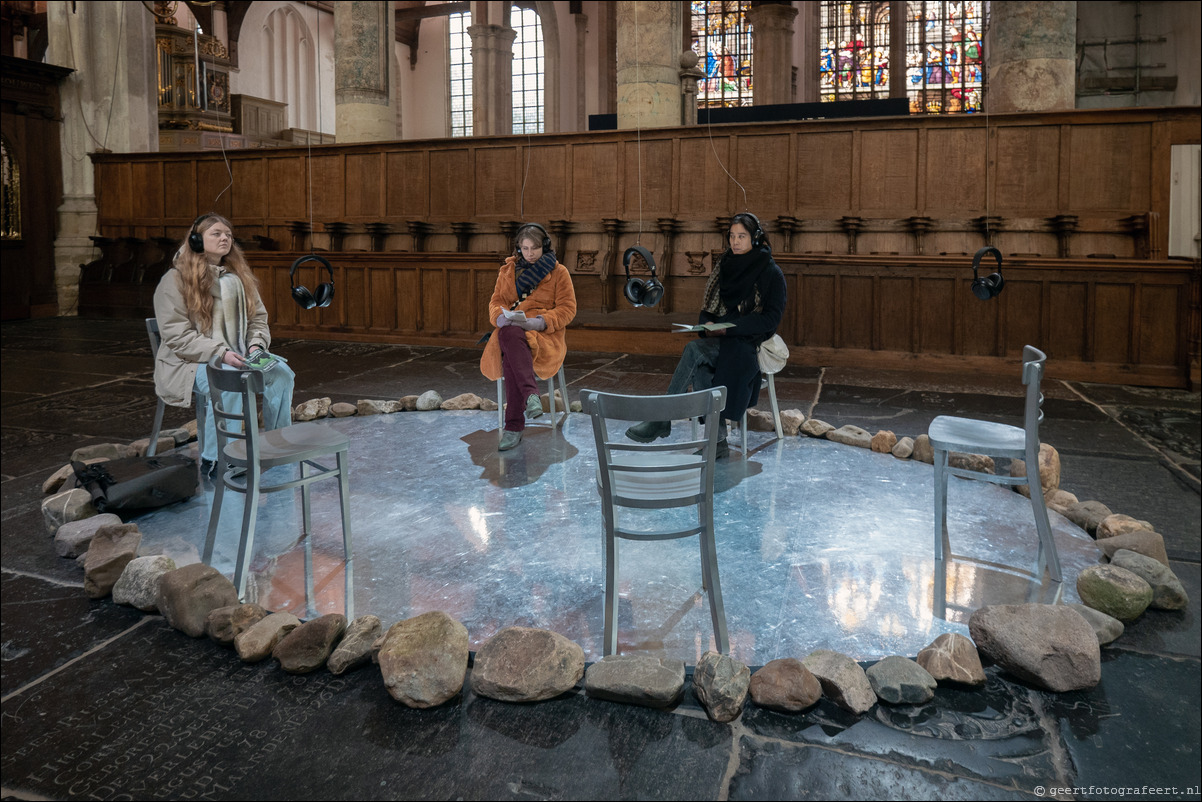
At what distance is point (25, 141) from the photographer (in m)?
12.4

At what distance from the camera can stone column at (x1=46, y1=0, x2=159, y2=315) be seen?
12.9 meters

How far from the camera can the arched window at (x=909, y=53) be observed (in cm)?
2000

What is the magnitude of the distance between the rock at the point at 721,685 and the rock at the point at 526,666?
0.31 meters

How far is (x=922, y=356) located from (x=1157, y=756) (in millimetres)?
6307

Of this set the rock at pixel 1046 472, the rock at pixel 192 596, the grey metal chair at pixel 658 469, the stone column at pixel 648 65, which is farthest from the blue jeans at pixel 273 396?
the stone column at pixel 648 65

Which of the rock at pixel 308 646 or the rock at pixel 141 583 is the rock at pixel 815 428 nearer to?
the rock at pixel 308 646

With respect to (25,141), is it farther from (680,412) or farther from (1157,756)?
(1157,756)

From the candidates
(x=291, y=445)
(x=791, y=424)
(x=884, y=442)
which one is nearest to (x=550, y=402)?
(x=791, y=424)

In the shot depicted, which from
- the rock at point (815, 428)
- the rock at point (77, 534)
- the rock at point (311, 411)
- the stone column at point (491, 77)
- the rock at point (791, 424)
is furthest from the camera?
the stone column at point (491, 77)

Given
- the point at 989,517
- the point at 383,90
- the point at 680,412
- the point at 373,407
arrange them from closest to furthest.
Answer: the point at 680,412 < the point at 989,517 < the point at 373,407 < the point at 383,90

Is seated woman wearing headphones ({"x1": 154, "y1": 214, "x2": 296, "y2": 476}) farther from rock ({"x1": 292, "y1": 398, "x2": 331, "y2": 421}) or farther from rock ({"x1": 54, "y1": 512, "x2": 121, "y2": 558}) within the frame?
rock ({"x1": 292, "y1": 398, "x2": 331, "y2": 421})

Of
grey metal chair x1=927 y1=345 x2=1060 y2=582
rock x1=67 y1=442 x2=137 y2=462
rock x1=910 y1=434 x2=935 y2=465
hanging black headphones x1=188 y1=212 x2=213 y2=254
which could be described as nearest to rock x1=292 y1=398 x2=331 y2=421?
rock x1=67 y1=442 x2=137 y2=462

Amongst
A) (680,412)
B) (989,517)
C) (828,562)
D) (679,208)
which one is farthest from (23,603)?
(679,208)

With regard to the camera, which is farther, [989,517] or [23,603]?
[989,517]
